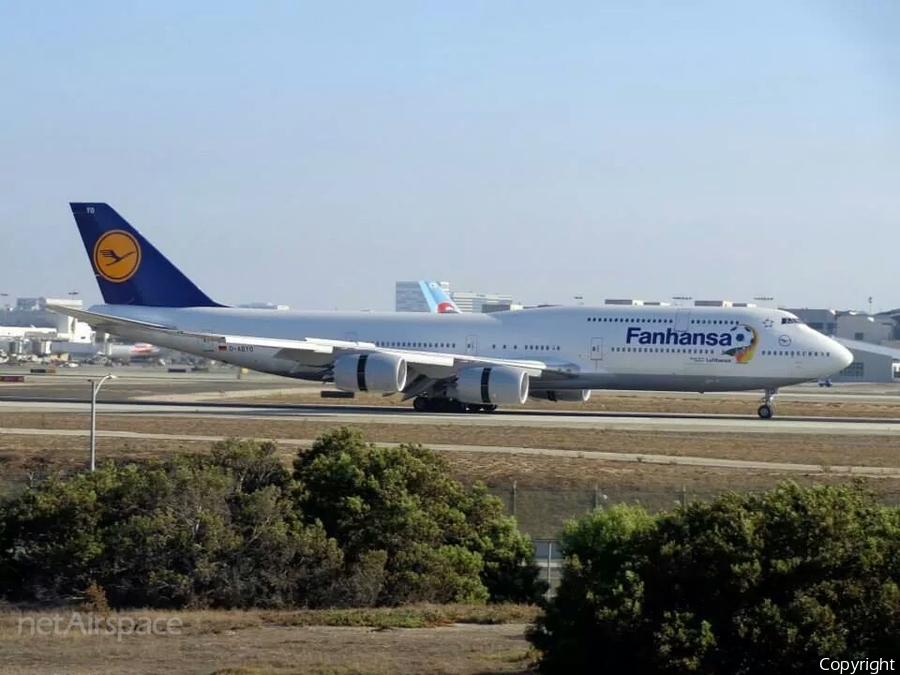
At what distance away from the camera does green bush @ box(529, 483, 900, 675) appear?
1201 centimetres

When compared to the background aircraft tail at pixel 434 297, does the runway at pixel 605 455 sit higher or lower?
lower

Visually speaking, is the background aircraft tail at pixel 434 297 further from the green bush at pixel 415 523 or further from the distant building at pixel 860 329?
the distant building at pixel 860 329

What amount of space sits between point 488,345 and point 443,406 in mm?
3084

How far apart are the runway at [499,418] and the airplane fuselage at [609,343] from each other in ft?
4.98

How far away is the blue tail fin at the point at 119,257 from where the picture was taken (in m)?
52.0

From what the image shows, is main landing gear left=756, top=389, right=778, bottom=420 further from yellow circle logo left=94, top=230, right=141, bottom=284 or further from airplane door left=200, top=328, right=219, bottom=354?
yellow circle logo left=94, top=230, right=141, bottom=284

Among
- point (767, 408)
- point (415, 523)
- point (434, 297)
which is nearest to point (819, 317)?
point (434, 297)

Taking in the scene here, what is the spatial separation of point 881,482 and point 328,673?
1905cm

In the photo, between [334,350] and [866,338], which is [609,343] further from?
[866,338]

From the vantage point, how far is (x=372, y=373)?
45.1m

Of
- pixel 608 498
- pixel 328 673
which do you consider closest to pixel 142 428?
pixel 608 498

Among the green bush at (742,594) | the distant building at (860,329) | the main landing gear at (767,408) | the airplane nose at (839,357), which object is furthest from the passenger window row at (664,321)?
the distant building at (860,329)

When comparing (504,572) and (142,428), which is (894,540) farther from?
(142,428)

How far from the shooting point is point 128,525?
60.0ft
